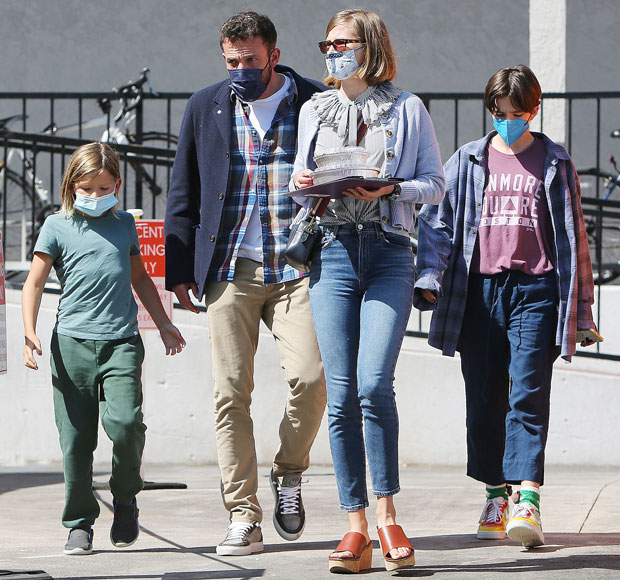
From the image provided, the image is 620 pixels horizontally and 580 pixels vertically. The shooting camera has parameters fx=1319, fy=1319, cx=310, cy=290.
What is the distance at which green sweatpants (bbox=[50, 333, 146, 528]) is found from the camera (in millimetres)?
4711

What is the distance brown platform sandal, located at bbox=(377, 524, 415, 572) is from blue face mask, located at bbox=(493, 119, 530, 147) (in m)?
1.52

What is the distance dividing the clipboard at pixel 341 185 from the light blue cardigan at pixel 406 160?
0.12 ft

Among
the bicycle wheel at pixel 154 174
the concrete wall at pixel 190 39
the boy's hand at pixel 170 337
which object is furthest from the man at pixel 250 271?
the concrete wall at pixel 190 39

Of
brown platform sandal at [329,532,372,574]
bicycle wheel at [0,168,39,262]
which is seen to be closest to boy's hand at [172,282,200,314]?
brown platform sandal at [329,532,372,574]

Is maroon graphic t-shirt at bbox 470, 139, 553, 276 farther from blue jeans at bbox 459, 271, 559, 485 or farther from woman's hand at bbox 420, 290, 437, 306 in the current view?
woman's hand at bbox 420, 290, 437, 306

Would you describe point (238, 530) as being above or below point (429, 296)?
below

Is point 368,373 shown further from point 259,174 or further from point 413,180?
point 259,174

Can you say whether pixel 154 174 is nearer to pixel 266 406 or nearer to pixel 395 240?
pixel 266 406

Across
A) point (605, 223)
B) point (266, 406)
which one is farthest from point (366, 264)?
point (605, 223)

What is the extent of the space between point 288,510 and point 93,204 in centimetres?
132

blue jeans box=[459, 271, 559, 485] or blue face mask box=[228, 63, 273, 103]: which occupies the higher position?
blue face mask box=[228, 63, 273, 103]

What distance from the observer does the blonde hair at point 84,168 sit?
4.80 m

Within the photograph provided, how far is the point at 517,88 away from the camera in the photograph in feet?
15.9

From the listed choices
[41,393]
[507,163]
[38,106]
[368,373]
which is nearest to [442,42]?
[38,106]
